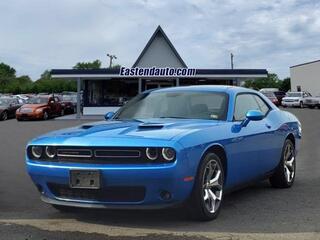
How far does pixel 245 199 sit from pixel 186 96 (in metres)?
1.59

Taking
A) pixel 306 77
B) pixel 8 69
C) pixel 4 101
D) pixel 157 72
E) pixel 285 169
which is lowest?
pixel 285 169

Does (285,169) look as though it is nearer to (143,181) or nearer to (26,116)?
(143,181)

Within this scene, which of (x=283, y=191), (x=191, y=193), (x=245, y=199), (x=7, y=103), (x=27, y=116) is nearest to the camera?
(x=191, y=193)

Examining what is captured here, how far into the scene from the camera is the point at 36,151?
602 cm

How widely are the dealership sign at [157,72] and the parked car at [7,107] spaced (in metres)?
7.50

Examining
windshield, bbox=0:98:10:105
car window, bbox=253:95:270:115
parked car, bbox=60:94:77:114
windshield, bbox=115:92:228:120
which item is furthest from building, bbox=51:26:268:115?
windshield, bbox=115:92:228:120

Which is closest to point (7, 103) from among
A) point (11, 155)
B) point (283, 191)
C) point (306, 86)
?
point (11, 155)

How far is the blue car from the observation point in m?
5.41

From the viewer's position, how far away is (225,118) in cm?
672

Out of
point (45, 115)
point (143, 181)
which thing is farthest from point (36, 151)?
point (45, 115)

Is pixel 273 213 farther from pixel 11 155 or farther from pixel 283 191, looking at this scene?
pixel 11 155

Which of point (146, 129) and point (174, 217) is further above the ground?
point (146, 129)

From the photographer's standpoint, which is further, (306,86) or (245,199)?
(306,86)

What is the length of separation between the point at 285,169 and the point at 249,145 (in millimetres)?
1477
